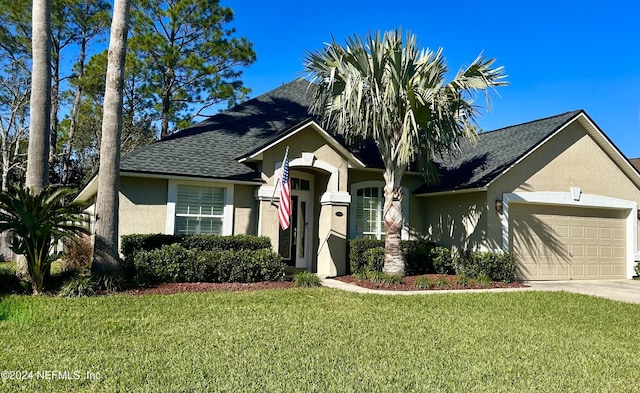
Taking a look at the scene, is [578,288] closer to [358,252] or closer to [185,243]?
[358,252]

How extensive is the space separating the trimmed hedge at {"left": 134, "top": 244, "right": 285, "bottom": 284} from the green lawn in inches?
61.9

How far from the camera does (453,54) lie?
12.1 metres

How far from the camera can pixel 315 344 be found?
601cm

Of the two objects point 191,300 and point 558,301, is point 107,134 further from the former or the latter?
point 558,301

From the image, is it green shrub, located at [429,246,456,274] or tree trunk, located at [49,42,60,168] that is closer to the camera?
green shrub, located at [429,246,456,274]

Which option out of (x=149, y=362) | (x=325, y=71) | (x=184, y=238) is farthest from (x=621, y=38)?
(x=149, y=362)

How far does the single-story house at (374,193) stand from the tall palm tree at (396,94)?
164 centimetres

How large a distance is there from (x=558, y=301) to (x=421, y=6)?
38.1ft

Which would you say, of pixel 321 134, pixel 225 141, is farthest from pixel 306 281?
A: pixel 225 141

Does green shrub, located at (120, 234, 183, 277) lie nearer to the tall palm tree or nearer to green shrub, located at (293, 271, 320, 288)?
green shrub, located at (293, 271, 320, 288)

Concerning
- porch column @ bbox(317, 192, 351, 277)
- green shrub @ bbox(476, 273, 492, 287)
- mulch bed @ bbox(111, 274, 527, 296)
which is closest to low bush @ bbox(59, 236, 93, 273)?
mulch bed @ bbox(111, 274, 527, 296)

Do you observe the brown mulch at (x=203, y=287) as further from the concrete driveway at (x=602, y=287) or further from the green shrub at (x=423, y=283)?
the concrete driveway at (x=602, y=287)

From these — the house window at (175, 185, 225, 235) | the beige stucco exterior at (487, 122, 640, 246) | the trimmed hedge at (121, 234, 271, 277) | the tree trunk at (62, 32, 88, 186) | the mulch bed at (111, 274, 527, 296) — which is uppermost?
the tree trunk at (62, 32, 88, 186)

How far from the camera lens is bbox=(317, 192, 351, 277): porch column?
13156 millimetres
